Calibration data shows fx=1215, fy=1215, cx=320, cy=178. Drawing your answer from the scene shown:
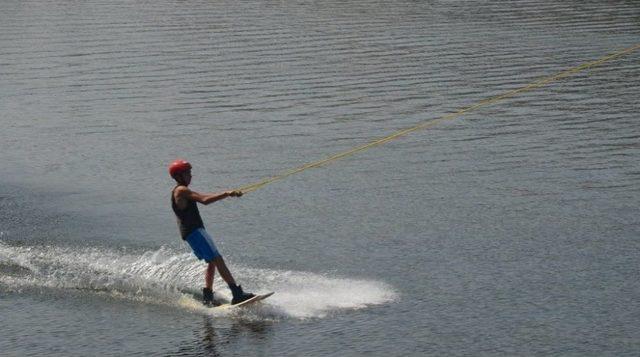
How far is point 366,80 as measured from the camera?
30.3 metres

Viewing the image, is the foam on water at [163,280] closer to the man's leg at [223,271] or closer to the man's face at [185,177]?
the man's leg at [223,271]

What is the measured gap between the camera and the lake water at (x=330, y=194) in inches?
544

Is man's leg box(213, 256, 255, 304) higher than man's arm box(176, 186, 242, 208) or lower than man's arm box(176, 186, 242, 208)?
lower

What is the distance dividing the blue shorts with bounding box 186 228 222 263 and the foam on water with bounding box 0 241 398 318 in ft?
2.11

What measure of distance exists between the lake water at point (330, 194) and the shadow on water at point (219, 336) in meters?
0.04

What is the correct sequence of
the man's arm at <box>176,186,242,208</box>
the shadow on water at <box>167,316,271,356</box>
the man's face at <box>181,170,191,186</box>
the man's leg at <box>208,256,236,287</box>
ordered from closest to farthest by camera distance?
1. the shadow on water at <box>167,316,271,356</box>
2. the man's leg at <box>208,256,236,287</box>
3. the man's arm at <box>176,186,242,208</box>
4. the man's face at <box>181,170,191,186</box>

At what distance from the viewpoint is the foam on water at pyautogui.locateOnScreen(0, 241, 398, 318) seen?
48.1ft

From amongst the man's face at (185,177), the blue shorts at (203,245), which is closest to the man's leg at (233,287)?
the blue shorts at (203,245)

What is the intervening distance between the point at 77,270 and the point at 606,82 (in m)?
16.5

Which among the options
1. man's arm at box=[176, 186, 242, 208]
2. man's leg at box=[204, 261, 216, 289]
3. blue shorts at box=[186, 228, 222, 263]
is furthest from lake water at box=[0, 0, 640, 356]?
man's arm at box=[176, 186, 242, 208]

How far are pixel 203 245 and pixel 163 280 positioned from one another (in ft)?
4.58

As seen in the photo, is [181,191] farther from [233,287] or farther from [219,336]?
[219,336]

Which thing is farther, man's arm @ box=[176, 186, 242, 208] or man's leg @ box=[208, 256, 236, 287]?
man's arm @ box=[176, 186, 242, 208]

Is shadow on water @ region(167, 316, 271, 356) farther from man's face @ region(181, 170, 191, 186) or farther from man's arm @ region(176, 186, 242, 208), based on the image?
man's face @ region(181, 170, 191, 186)
